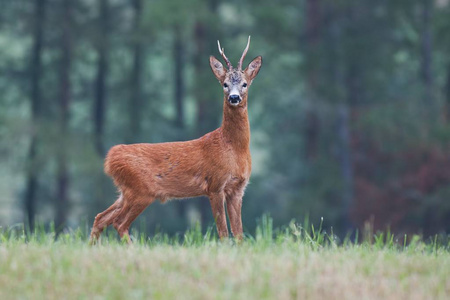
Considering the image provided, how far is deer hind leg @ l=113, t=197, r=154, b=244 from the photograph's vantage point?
7715mm

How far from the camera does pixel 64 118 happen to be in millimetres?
23375

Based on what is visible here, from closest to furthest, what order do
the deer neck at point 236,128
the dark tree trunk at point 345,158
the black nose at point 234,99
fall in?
the black nose at point 234,99
the deer neck at point 236,128
the dark tree trunk at point 345,158

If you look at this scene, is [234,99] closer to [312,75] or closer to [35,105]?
[312,75]

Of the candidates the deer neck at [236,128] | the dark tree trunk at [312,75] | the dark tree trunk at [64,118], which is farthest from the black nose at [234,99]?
the dark tree trunk at [312,75]

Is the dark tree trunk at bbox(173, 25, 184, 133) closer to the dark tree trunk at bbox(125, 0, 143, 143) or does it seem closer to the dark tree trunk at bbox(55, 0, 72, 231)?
the dark tree trunk at bbox(125, 0, 143, 143)

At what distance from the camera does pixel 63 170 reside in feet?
74.0

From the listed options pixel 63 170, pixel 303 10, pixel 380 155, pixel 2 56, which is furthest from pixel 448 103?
pixel 2 56

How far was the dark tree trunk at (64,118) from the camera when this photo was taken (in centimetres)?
2234

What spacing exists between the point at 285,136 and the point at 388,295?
81.2 ft

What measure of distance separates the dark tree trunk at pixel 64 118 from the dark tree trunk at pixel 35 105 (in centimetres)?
66

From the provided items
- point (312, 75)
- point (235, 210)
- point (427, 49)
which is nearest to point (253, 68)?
point (235, 210)

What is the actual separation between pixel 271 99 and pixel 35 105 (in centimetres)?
786

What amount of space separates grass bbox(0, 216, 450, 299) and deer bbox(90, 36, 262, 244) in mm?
Answer: 894

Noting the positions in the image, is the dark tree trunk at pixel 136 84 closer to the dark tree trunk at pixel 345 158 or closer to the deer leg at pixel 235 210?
the dark tree trunk at pixel 345 158
